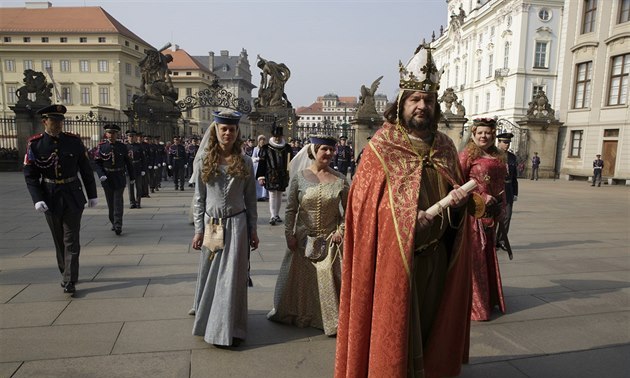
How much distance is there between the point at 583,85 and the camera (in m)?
25.5

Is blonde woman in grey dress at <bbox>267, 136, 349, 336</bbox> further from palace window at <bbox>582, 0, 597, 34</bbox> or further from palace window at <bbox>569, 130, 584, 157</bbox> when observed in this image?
palace window at <bbox>582, 0, 597, 34</bbox>

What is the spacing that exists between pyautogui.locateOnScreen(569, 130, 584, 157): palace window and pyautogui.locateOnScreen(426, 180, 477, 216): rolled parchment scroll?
1068 inches

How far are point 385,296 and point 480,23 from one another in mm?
50086

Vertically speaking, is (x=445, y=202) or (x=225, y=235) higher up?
(x=445, y=202)

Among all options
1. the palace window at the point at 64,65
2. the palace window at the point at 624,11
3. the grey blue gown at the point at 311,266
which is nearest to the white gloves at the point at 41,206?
the grey blue gown at the point at 311,266

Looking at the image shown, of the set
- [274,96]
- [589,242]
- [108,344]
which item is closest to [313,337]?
[108,344]

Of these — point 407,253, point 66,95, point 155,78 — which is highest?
point 66,95

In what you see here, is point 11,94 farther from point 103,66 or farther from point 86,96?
point 103,66

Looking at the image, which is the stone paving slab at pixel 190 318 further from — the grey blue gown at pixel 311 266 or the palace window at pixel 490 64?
the palace window at pixel 490 64

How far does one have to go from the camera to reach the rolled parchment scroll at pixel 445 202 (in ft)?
7.83

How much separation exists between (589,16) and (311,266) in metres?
29.3

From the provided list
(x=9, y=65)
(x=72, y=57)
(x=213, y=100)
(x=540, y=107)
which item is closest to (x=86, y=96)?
(x=72, y=57)

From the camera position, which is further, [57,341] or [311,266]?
[311,266]

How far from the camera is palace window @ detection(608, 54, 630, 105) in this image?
74.8 feet
